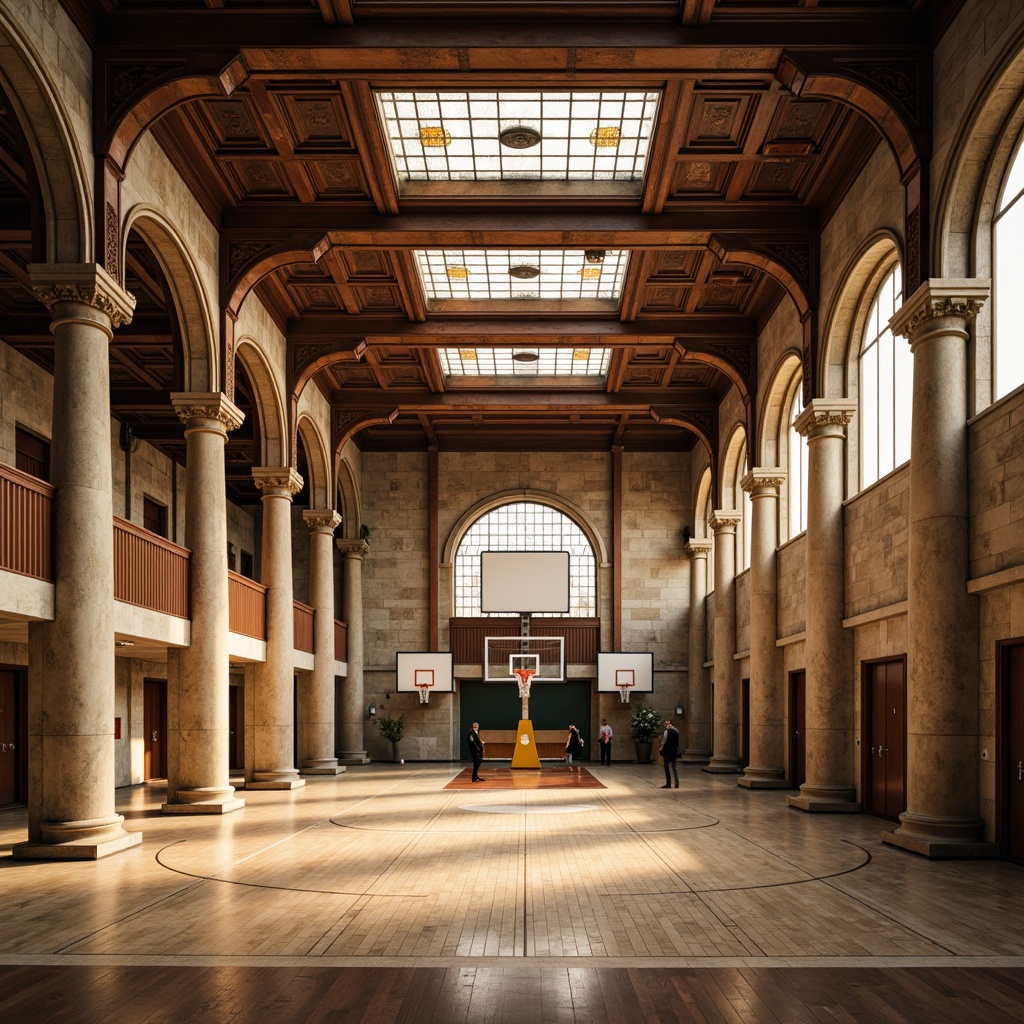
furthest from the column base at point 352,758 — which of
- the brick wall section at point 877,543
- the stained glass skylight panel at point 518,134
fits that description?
the stained glass skylight panel at point 518,134

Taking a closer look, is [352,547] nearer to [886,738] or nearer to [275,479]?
[275,479]

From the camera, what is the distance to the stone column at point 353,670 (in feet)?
111

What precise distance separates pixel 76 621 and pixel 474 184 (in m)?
9.97

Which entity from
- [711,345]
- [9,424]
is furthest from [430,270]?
[9,424]

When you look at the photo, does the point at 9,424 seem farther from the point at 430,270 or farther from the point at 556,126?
the point at 556,126

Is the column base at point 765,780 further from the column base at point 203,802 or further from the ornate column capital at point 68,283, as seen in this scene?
the ornate column capital at point 68,283

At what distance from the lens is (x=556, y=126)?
17.5m

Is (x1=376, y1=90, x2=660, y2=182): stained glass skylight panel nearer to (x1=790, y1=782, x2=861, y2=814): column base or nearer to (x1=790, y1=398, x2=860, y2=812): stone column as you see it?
(x1=790, y1=398, x2=860, y2=812): stone column

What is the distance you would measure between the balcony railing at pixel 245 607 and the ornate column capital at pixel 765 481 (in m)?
10.4

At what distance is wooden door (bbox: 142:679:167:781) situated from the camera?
29797mm

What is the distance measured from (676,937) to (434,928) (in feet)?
6.11

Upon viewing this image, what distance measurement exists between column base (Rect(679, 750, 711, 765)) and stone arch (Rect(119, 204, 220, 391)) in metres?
19.7

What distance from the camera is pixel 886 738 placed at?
1748 cm

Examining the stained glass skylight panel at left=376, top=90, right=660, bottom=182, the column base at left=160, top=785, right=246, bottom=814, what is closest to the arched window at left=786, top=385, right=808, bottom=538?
the stained glass skylight panel at left=376, top=90, right=660, bottom=182
